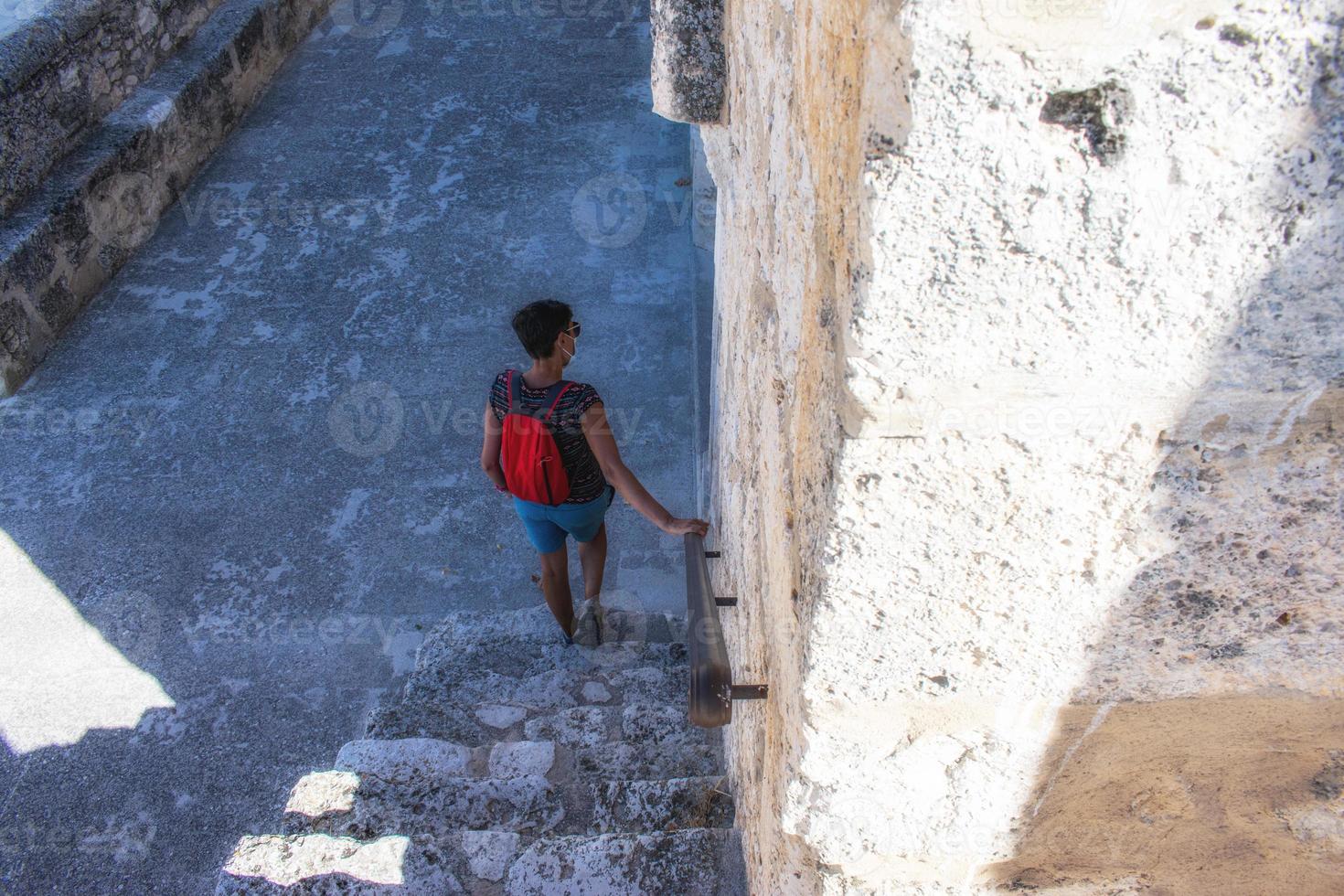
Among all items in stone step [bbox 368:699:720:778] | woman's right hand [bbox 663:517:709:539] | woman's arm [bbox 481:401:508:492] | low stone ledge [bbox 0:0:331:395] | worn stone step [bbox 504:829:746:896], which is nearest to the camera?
worn stone step [bbox 504:829:746:896]

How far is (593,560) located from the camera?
11.4 feet

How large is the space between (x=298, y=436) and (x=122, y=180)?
233cm

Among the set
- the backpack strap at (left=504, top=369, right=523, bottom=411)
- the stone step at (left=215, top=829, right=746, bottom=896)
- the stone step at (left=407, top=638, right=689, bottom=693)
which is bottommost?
the stone step at (left=407, top=638, right=689, bottom=693)

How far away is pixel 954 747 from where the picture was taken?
3.83ft

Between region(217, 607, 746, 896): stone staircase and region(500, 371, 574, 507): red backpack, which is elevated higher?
region(500, 371, 574, 507): red backpack

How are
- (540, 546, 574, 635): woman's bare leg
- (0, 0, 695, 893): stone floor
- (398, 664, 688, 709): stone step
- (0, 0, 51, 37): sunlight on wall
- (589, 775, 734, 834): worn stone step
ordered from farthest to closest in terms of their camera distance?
(0, 0, 51, 37): sunlight on wall
(0, 0, 695, 893): stone floor
(540, 546, 574, 635): woman's bare leg
(398, 664, 688, 709): stone step
(589, 775, 734, 834): worn stone step

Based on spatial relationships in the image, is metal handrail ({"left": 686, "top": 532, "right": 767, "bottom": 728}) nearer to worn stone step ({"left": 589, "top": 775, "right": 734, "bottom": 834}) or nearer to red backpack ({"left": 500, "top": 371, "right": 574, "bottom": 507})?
worn stone step ({"left": 589, "top": 775, "right": 734, "bottom": 834})

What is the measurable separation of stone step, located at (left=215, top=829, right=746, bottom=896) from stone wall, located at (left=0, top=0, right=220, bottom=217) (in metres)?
4.54

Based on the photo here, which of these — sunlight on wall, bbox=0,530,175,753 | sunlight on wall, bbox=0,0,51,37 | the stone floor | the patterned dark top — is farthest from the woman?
sunlight on wall, bbox=0,0,51,37

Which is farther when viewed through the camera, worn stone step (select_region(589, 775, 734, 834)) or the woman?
the woman

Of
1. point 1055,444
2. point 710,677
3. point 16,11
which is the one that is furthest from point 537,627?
point 16,11

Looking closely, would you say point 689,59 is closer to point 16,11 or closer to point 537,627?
point 537,627

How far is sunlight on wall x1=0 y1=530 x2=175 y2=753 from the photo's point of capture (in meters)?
3.47

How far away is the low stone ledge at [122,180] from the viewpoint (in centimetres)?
498
